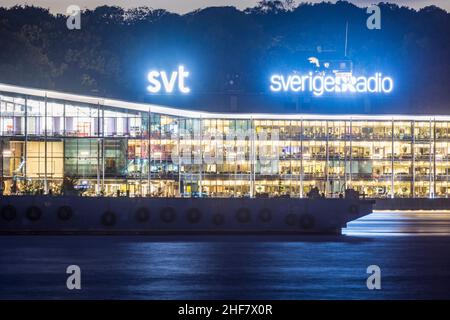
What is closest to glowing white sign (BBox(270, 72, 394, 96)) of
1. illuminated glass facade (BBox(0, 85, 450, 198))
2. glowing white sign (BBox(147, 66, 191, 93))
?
illuminated glass facade (BBox(0, 85, 450, 198))

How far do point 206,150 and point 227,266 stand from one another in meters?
74.5

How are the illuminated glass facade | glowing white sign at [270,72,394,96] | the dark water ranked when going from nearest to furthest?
the dark water < the illuminated glass facade < glowing white sign at [270,72,394,96]

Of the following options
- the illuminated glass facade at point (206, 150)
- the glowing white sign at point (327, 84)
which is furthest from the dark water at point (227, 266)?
the glowing white sign at point (327, 84)

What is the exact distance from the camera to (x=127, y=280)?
47219 millimetres

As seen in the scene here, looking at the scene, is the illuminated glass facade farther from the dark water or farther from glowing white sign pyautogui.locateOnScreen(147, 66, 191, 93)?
the dark water

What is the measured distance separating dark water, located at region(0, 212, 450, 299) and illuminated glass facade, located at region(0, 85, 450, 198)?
112 ft

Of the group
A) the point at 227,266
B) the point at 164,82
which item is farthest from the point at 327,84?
the point at 227,266

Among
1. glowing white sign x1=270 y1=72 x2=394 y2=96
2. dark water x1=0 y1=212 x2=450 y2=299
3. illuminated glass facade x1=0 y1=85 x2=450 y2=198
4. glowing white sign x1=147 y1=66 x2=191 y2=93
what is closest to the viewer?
dark water x1=0 y1=212 x2=450 y2=299

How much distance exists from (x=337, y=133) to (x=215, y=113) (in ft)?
53.3

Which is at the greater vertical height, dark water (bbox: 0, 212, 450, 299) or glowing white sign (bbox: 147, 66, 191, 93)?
glowing white sign (bbox: 147, 66, 191, 93)

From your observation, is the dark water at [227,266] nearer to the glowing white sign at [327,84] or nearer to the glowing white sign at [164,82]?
the glowing white sign at [164,82]

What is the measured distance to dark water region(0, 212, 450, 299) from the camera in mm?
43531
